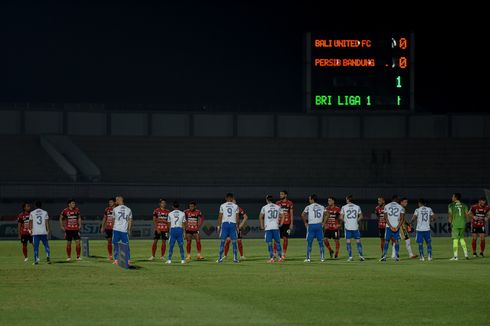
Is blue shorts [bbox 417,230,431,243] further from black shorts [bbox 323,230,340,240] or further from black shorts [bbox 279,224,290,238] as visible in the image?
black shorts [bbox 279,224,290,238]

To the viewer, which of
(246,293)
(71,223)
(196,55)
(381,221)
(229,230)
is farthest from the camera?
(196,55)

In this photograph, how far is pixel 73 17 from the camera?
71.1 metres

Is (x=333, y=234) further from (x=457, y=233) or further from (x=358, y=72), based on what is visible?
(x=358, y=72)

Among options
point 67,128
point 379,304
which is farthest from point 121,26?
point 379,304

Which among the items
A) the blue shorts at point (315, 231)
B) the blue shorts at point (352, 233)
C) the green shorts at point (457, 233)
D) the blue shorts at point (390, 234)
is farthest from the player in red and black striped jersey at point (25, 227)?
the green shorts at point (457, 233)

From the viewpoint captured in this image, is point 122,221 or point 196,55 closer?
point 122,221

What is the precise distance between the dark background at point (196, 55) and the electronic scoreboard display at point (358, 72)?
20519 millimetres

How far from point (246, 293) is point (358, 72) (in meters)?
30.5

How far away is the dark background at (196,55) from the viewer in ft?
229

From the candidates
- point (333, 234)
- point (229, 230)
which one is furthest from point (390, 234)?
point (229, 230)

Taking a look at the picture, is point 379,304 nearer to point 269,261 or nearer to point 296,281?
point 296,281

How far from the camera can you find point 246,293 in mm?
19438

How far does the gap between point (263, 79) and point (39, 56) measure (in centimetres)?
1850

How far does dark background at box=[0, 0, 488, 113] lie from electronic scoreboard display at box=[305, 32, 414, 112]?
20519 millimetres
